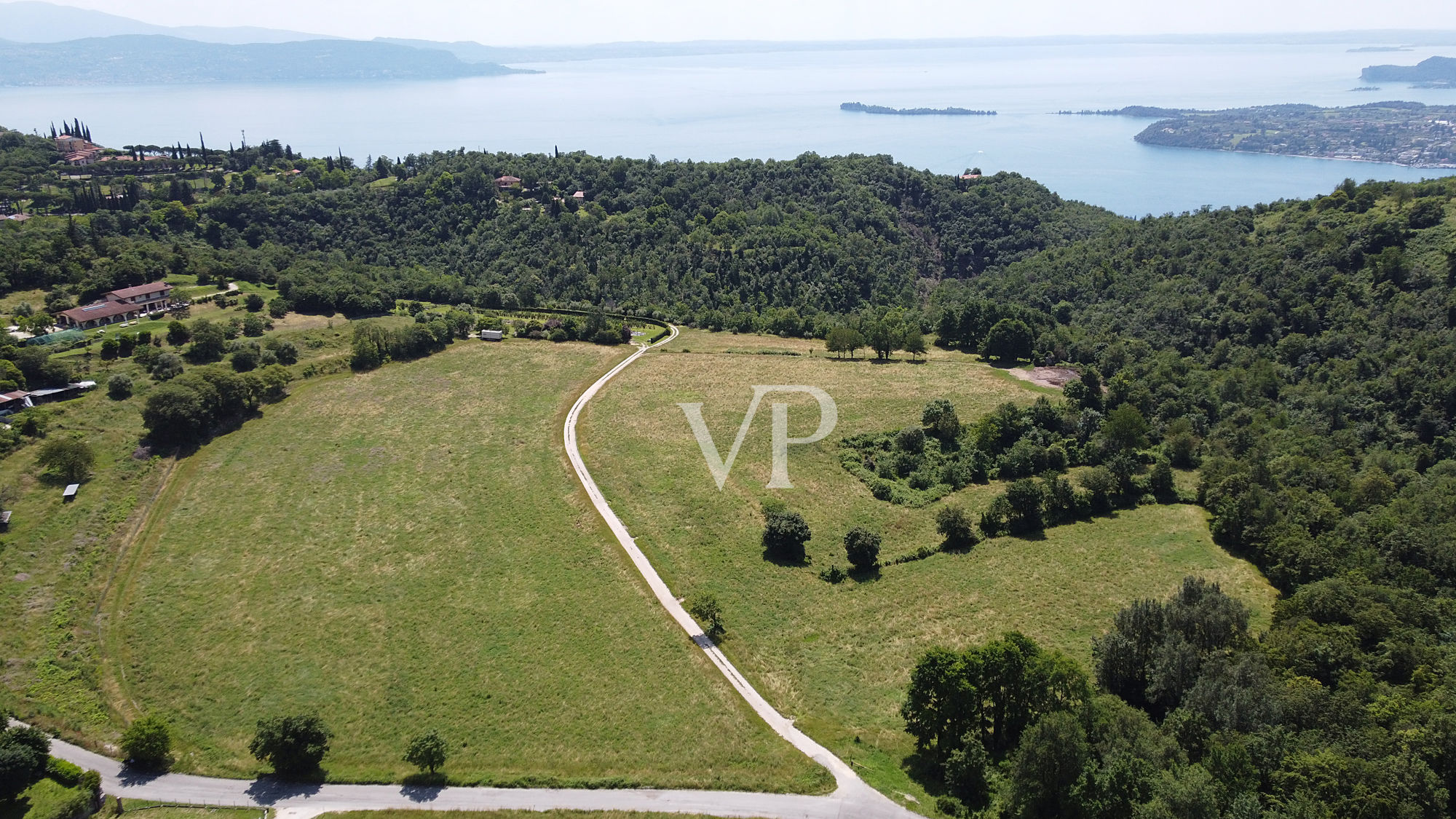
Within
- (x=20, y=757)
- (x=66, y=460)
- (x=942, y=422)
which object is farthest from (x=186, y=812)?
(x=942, y=422)

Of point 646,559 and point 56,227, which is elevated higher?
point 56,227

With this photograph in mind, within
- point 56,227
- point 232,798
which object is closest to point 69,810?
point 232,798

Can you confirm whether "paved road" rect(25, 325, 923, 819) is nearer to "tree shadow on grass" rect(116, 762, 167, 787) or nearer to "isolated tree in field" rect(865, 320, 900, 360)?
"tree shadow on grass" rect(116, 762, 167, 787)

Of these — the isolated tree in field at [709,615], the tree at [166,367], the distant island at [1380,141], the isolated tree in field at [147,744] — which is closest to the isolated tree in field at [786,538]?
the isolated tree in field at [709,615]

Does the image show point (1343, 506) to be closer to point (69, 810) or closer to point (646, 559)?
point (646, 559)

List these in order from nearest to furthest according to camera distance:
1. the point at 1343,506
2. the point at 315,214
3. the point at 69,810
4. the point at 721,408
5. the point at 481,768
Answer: the point at 69,810 → the point at 481,768 → the point at 1343,506 → the point at 721,408 → the point at 315,214

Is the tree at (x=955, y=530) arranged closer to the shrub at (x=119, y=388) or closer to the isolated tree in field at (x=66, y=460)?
the isolated tree in field at (x=66, y=460)

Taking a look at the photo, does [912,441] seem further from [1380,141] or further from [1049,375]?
[1380,141]
